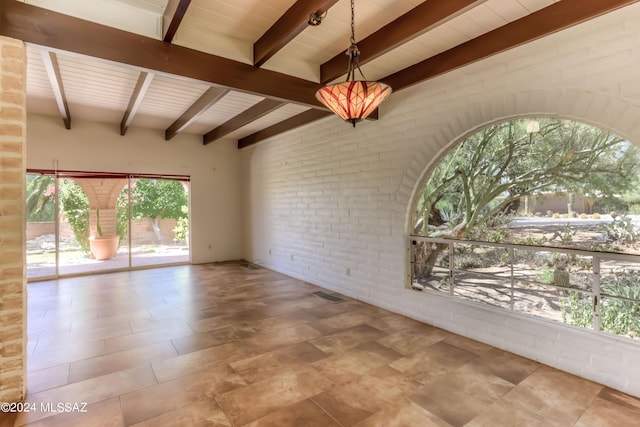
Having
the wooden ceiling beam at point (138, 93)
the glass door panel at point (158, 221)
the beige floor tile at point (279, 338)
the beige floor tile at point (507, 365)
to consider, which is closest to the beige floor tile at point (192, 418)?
the beige floor tile at point (279, 338)

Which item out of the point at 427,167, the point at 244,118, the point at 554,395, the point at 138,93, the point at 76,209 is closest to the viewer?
the point at 554,395

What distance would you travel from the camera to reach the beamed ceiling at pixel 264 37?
7.48ft

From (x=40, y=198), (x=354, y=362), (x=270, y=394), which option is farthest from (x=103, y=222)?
(x=354, y=362)

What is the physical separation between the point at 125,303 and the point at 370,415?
3.73 metres

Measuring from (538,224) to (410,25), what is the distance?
2.07m

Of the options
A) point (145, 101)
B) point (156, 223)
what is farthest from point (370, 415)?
point (156, 223)

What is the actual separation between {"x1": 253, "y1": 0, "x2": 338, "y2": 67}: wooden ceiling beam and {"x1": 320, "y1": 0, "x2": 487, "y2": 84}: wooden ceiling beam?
67cm

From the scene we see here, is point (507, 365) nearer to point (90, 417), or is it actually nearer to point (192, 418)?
point (192, 418)

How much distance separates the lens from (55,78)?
369cm

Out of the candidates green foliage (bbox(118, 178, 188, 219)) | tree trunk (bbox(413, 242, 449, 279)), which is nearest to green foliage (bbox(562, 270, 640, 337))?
tree trunk (bbox(413, 242, 449, 279))

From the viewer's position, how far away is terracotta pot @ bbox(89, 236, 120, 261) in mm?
6280

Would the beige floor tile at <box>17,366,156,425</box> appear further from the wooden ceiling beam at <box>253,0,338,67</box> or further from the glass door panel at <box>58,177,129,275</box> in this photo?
the glass door panel at <box>58,177,129,275</box>

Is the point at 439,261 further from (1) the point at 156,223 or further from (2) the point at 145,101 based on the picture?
(1) the point at 156,223

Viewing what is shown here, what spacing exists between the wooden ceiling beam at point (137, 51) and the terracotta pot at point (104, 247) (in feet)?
16.5
